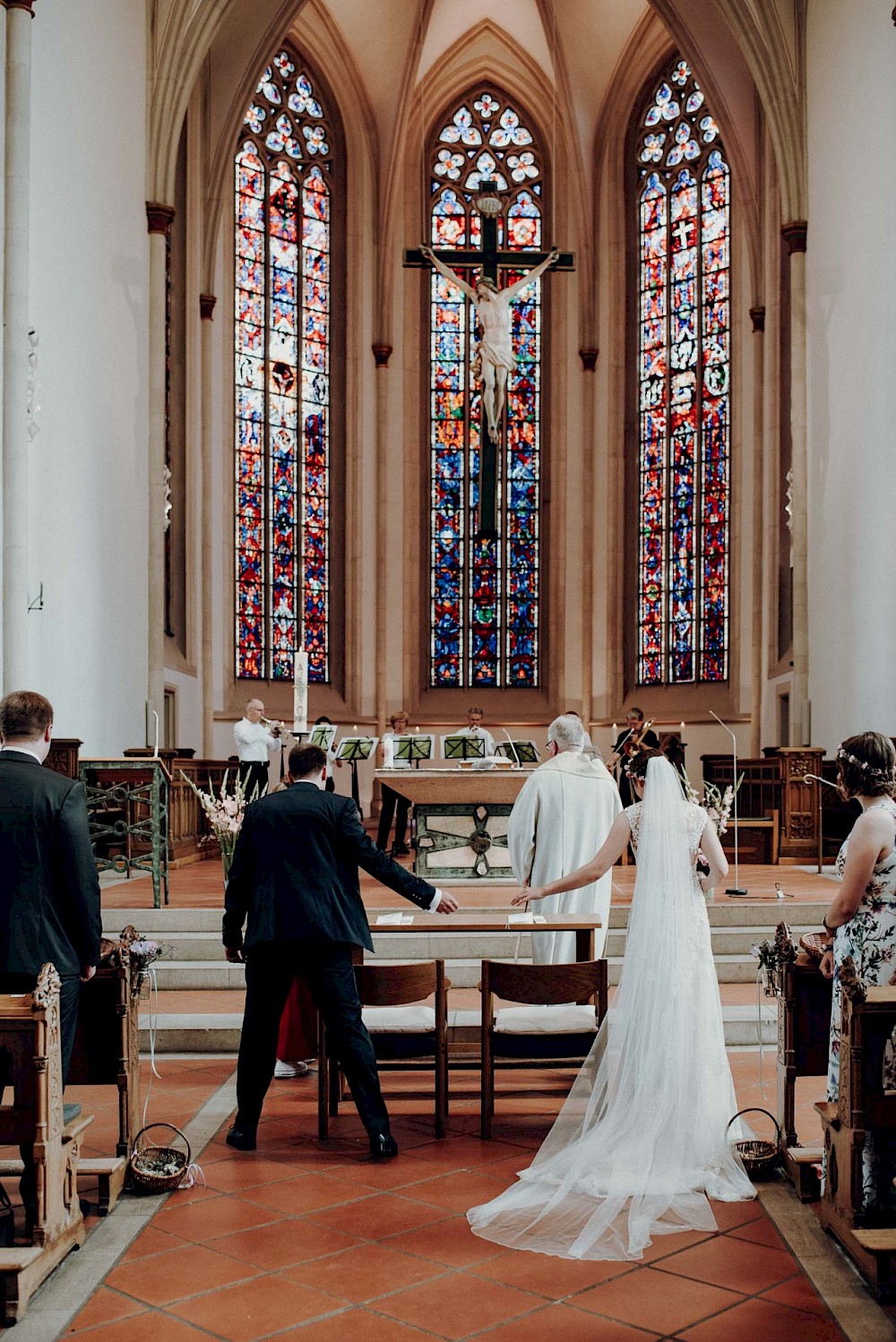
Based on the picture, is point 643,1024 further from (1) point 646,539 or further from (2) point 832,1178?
(1) point 646,539

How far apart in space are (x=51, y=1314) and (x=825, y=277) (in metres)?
12.0

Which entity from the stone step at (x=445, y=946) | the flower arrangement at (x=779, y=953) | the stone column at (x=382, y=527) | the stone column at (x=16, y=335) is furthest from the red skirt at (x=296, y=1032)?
the stone column at (x=382, y=527)

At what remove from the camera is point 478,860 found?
34.0 ft

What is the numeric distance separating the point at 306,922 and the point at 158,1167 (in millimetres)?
914

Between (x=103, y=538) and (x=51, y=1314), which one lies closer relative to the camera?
(x=51, y=1314)

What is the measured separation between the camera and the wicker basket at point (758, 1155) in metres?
4.73

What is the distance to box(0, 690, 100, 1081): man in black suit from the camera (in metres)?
4.21

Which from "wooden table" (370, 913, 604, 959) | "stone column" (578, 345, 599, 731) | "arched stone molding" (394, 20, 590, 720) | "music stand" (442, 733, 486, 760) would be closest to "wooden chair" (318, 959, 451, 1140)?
"wooden table" (370, 913, 604, 959)

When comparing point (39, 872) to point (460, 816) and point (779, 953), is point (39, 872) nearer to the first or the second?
point (779, 953)

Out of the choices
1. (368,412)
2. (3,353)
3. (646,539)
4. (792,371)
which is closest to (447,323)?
(368,412)

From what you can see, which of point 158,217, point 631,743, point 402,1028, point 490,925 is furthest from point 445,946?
point 158,217

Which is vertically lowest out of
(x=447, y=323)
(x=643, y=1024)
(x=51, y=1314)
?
(x=51, y=1314)

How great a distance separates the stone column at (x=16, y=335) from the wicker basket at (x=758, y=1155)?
6.04m

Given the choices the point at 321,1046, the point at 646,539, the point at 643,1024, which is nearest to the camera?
the point at 643,1024
